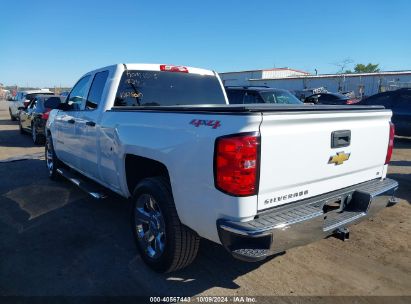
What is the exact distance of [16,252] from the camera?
4082 millimetres

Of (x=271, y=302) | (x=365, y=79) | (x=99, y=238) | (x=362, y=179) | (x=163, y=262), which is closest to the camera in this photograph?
(x=271, y=302)

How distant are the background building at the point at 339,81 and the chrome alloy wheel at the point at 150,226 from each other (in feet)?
100

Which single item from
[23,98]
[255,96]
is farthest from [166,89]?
[23,98]

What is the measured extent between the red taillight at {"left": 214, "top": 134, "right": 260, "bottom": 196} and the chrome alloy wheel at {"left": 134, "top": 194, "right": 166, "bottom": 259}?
100 centimetres

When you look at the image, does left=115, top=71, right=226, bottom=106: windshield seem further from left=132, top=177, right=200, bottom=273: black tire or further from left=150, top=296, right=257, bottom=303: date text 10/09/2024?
left=150, top=296, right=257, bottom=303: date text 10/09/2024

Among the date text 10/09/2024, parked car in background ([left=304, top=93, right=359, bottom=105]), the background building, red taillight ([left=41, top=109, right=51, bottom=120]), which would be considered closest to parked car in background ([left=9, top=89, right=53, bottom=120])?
red taillight ([left=41, top=109, right=51, bottom=120])

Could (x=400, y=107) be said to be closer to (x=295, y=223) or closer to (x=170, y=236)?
→ (x=295, y=223)

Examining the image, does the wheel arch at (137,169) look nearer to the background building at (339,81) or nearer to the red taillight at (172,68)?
the red taillight at (172,68)

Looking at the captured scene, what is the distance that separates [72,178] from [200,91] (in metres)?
2.24

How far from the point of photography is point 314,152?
9.90 ft

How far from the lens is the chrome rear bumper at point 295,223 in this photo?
8.62ft

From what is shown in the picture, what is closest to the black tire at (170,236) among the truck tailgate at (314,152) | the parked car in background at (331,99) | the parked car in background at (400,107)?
the truck tailgate at (314,152)

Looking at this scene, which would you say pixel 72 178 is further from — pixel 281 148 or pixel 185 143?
pixel 281 148

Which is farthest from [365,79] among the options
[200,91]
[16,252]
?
[16,252]
